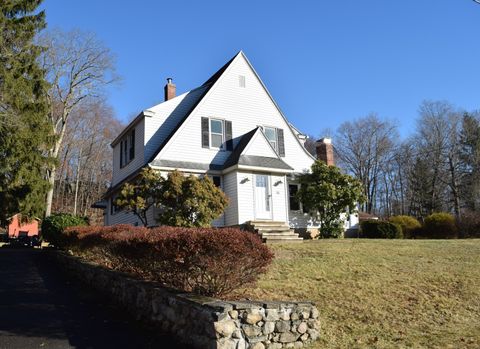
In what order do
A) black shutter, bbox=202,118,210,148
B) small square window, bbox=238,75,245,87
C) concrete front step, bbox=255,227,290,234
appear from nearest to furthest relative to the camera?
concrete front step, bbox=255,227,290,234 → black shutter, bbox=202,118,210,148 → small square window, bbox=238,75,245,87

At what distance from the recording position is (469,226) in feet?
75.9

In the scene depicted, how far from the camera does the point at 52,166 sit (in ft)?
90.4

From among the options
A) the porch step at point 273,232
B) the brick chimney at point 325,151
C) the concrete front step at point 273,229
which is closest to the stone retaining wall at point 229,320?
the porch step at point 273,232

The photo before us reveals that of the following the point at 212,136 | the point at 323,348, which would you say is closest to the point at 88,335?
the point at 323,348

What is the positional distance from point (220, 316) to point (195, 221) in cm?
1055

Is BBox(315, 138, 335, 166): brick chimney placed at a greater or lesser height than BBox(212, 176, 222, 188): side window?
greater

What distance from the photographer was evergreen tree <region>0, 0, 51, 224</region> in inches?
791

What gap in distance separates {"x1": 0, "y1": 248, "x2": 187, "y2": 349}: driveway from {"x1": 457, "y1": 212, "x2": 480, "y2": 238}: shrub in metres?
20.1

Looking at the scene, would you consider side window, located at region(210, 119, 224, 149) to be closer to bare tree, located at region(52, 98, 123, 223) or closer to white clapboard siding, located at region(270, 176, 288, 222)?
white clapboard siding, located at region(270, 176, 288, 222)

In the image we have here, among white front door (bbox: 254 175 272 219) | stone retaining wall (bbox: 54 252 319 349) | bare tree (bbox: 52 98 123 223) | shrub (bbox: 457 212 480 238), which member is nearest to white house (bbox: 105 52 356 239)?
white front door (bbox: 254 175 272 219)

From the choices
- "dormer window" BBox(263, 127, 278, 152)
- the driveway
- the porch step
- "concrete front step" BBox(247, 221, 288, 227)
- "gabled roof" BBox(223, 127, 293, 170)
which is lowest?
the driveway

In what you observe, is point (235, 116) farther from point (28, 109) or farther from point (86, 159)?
point (86, 159)

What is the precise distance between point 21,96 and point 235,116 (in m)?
10.2

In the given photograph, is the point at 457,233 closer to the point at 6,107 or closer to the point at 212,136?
the point at 212,136
